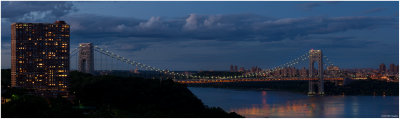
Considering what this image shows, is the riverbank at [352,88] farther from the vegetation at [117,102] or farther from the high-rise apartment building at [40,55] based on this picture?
the vegetation at [117,102]

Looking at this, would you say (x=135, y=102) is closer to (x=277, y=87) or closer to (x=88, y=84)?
(x=88, y=84)

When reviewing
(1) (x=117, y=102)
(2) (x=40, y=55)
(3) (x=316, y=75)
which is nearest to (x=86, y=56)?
(2) (x=40, y=55)

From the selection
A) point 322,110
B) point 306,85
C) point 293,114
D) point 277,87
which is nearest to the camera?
point 293,114

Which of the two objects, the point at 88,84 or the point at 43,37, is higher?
the point at 43,37

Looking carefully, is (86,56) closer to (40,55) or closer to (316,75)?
(40,55)

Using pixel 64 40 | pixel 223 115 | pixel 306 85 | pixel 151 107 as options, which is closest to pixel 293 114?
pixel 223 115

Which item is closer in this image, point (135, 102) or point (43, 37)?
point (135, 102)

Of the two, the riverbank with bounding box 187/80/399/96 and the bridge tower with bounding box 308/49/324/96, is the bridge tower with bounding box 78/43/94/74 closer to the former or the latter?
the riverbank with bounding box 187/80/399/96
